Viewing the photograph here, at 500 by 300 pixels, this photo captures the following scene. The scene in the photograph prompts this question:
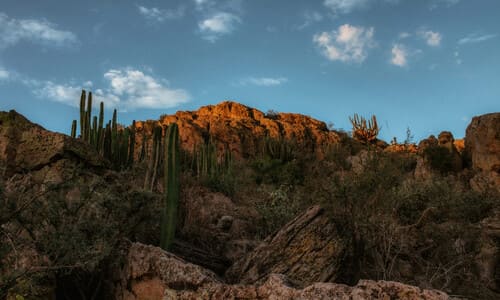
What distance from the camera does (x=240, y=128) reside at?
34062 millimetres

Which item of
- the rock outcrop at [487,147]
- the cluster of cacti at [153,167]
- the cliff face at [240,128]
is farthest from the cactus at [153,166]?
the cliff face at [240,128]

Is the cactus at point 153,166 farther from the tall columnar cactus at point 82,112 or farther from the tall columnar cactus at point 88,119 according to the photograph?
the tall columnar cactus at point 82,112

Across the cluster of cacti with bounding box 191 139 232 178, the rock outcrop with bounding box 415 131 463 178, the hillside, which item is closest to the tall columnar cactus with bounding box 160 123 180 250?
the hillside

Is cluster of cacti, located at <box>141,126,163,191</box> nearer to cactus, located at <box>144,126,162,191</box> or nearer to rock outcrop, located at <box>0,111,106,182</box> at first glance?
cactus, located at <box>144,126,162,191</box>

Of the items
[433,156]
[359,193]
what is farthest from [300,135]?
[359,193]

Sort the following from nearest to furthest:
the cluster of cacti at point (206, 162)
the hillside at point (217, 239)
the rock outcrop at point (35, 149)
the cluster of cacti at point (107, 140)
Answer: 1. the hillside at point (217, 239)
2. the rock outcrop at point (35, 149)
3. the cluster of cacti at point (107, 140)
4. the cluster of cacti at point (206, 162)

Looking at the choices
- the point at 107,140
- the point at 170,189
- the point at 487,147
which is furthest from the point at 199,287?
the point at 487,147

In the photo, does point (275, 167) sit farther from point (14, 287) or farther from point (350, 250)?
point (14, 287)

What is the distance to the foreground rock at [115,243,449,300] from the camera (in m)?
2.55

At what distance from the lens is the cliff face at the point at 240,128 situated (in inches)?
1264

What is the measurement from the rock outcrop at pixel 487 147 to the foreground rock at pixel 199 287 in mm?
19468

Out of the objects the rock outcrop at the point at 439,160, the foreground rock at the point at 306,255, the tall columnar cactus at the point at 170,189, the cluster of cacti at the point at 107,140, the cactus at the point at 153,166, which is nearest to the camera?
the foreground rock at the point at 306,255

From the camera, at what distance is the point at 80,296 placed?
4.30 meters

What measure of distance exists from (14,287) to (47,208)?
0.99 meters
